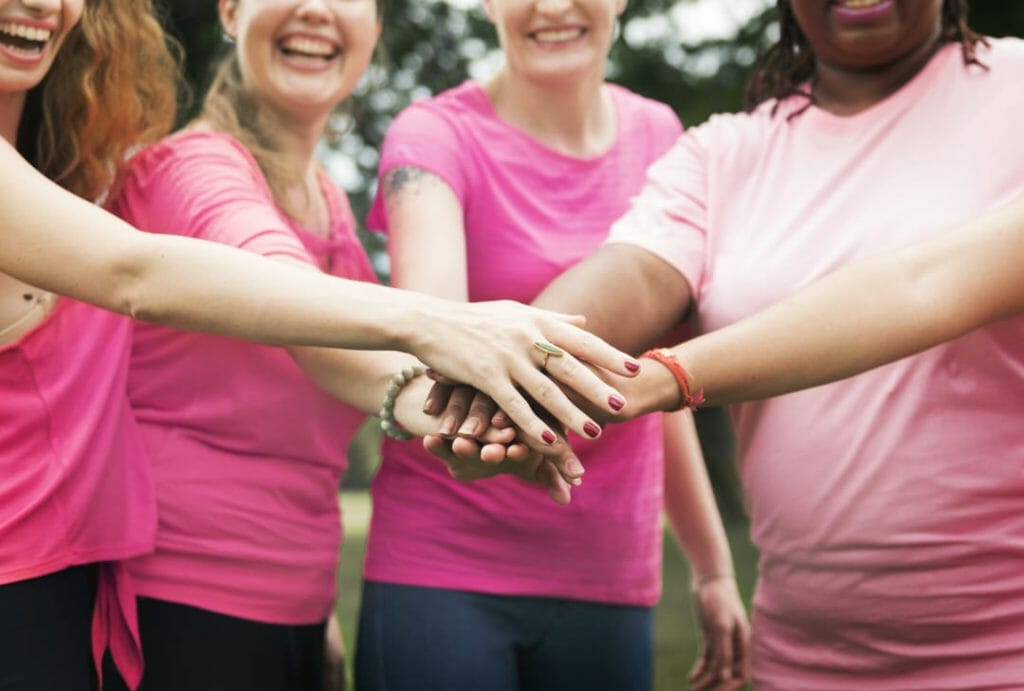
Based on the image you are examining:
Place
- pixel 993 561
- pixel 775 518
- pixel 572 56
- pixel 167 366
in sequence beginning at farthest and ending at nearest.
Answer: pixel 572 56
pixel 167 366
pixel 775 518
pixel 993 561

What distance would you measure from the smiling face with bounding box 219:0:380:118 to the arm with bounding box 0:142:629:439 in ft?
2.58

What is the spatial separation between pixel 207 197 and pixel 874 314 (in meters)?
1.18

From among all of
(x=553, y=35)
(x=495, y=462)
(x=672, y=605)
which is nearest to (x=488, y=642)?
(x=495, y=462)

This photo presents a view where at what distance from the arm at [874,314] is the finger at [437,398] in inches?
16.3

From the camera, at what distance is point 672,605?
8.83 m

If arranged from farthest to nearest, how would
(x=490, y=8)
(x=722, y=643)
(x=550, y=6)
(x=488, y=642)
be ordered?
(x=722, y=643) < (x=490, y=8) < (x=550, y=6) < (x=488, y=642)

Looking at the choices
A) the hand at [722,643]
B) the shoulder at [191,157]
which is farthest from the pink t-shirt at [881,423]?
the shoulder at [191,157]

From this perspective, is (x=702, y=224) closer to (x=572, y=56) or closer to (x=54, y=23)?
(x=572, y=56)

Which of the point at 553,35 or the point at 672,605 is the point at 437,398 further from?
the point at 672,605

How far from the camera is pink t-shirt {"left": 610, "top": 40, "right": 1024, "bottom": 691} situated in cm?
Answer: 212

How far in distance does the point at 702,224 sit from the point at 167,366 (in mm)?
1035

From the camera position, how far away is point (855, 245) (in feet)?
7.31

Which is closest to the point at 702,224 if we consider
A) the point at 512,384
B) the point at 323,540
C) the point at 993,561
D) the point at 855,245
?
the point at 855,245

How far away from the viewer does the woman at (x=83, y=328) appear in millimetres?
2057
